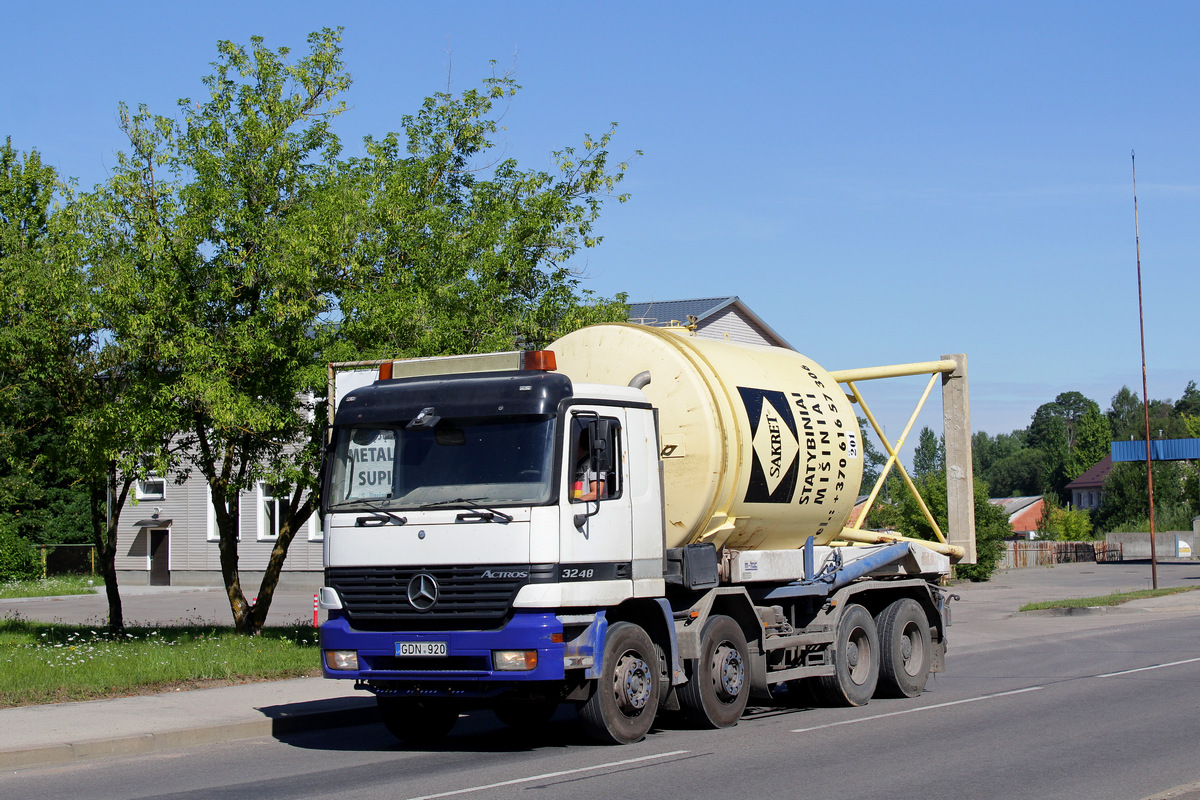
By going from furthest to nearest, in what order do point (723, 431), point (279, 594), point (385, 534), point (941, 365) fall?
point (279, 594) < point (941, 365) < point (723, 431) < point (385, 534)

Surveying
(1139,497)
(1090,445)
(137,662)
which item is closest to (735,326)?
(137,662)

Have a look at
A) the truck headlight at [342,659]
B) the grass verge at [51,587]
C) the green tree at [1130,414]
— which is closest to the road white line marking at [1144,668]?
the truck headlight at [342,659]

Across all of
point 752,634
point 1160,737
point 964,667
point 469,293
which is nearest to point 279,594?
point 469,293

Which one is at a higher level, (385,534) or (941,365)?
(941,365)

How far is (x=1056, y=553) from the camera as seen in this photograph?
58.1 m

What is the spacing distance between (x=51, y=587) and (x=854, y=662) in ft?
109

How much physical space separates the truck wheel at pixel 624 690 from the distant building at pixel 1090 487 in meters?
124

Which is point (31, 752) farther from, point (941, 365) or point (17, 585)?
point (17, 585)

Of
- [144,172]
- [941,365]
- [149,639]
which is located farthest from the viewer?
[149,639]

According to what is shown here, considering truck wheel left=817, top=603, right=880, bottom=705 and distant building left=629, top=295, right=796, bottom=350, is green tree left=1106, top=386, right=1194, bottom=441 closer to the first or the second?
distant building left=629, top=295, right=796, bottom=350

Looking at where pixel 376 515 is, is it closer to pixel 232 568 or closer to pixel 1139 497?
pixel 232 568

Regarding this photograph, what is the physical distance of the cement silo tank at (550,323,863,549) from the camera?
36.6 feet

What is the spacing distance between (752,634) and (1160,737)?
360cm

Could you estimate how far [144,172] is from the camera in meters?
17.1
